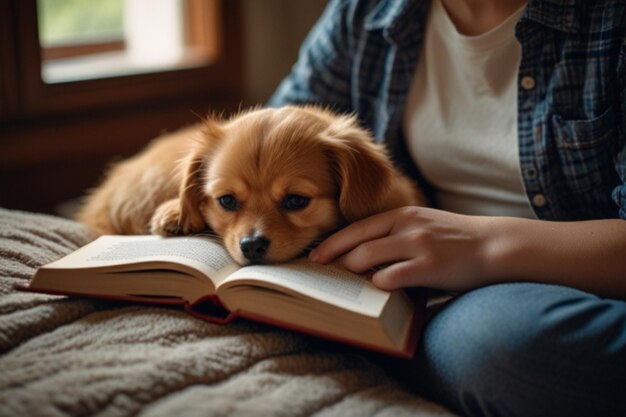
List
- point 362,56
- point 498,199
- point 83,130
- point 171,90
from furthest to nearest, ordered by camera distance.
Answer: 1. point 171,90
2. point 83,130
3. point 362,56
4. point 498,199

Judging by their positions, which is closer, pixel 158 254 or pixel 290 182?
pixel 158 254

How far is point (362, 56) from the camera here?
162 cm

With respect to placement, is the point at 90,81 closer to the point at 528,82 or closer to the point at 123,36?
the point at 123,36

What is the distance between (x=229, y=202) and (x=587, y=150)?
69cm

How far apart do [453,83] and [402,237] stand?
0.55 metres

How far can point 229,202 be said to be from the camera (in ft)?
4.36

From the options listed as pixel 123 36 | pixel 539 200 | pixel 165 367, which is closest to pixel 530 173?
pixel 539 200

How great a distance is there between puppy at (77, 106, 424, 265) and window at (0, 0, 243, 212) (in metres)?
0.82

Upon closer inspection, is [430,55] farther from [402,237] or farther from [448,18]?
[402,237]

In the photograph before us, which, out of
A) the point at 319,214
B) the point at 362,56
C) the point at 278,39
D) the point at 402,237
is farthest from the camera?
the point at 278,39

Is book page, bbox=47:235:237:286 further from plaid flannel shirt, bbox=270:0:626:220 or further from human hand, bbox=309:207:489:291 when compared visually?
plaid flannel shirt, bbox=270:0:626:220

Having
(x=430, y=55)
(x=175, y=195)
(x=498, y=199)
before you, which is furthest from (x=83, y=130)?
(x=498, y=199)

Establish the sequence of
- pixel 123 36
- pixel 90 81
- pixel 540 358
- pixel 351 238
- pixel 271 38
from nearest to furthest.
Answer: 1. pixel 540 358
2. pixel 351 238
3. pixel 90 81
4. pixel 123 36
5. pixel 271 38

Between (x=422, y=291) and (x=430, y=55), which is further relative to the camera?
(x=430, y=55)
